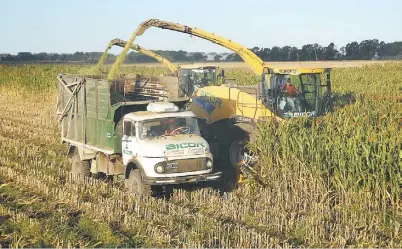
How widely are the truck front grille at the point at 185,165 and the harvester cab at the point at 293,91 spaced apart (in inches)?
111

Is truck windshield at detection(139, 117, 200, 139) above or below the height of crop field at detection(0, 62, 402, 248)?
above

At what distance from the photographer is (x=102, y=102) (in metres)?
12.3

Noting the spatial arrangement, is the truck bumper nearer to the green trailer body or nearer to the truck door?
the truck door

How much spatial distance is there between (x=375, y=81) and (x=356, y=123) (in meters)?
21.5

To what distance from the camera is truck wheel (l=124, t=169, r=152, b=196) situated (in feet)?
34.5

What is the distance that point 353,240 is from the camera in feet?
26.2

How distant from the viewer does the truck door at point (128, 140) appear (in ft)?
36.5

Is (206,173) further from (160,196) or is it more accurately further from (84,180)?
(84,180)

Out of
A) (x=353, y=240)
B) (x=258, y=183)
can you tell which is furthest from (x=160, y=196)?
(x=353, y=240)

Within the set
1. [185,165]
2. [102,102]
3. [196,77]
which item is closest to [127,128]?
[102,102]

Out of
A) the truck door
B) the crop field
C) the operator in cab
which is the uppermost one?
the operator in cab

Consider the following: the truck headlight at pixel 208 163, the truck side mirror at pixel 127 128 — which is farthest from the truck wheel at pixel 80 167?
the truck headlight at pixel 208 163

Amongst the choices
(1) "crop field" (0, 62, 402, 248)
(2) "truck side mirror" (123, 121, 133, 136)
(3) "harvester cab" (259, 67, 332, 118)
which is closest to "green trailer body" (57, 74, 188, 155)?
(2) "truck side mirror" (123, 121, 133, 136)

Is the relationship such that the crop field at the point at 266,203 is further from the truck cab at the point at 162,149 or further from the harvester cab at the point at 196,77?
the harvester cab at the point at 196,77
